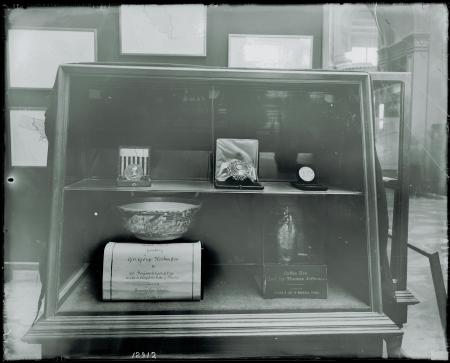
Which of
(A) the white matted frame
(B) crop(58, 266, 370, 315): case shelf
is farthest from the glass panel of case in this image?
(A) the white matted frame

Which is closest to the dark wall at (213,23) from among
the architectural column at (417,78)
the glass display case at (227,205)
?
the glass display case at (227,205)

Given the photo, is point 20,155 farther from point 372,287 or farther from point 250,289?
point 372,287

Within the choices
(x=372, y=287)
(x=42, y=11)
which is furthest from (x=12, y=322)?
(x=372, y=287)

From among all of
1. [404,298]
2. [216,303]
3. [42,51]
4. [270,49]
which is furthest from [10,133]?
[404,298]

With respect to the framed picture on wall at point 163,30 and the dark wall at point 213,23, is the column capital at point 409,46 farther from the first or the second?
the framed picture on wall at point 163,30

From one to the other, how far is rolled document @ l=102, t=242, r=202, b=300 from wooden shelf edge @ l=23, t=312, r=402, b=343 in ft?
0.35

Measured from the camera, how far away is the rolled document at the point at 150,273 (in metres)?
1.48

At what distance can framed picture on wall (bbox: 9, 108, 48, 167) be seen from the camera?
2.75m

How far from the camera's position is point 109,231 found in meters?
1.81

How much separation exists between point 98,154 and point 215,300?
3.16ft

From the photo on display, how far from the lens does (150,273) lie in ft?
4.90

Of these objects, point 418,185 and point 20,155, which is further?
point 418,185

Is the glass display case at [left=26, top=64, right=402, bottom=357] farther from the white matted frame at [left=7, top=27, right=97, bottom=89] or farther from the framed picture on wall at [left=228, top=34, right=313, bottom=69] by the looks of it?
the white matted frame at [left=7, top=27, right=97, bottom=89]

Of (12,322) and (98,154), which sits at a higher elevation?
(98,154)
